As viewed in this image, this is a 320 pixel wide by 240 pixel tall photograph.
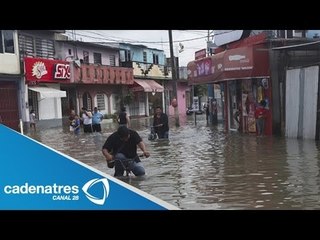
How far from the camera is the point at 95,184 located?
5898 millimetres

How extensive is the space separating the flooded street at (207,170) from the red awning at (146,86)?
0.53 m

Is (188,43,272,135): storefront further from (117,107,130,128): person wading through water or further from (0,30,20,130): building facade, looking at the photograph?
(0,30,20,130): building facade

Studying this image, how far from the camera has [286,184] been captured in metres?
6.92

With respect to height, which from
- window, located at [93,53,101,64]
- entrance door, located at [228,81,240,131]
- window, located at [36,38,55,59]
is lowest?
entrance door, located at [228,81,240,131]

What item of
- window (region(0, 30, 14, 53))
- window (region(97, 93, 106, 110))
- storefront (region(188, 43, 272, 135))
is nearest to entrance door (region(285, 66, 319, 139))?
storefront (region(188, 43, 272, 135))

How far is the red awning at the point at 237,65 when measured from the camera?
12.3 m

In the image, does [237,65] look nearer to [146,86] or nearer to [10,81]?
[146,86]

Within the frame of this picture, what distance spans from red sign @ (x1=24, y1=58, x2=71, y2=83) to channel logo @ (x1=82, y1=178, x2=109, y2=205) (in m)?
1.95

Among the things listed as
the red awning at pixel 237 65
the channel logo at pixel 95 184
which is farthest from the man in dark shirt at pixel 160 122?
the red awning at pixel 237 65

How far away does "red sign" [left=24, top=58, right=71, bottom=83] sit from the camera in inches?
276
